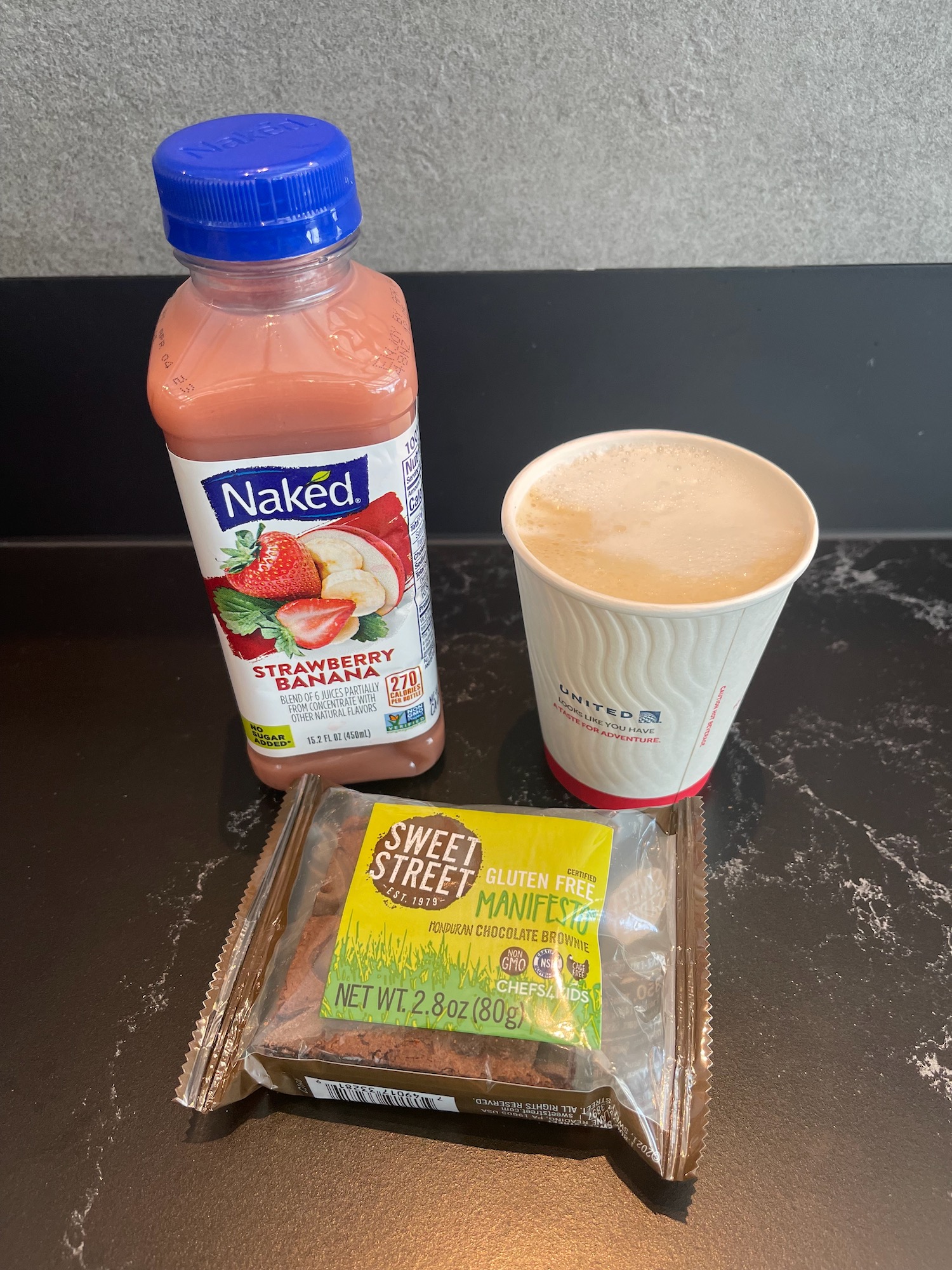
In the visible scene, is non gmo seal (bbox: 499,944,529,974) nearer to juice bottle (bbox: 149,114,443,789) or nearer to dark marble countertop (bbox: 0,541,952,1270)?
dark marble countertop (bbox: 0,541,952,1270)

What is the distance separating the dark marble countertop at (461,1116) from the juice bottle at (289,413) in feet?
0.50

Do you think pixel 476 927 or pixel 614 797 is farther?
pixel 614 797

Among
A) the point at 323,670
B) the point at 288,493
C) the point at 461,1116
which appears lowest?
the point at 461,1116

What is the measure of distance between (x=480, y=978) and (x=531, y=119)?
585 millimetres

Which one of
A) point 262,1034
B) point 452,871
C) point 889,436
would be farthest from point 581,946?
point 889,436

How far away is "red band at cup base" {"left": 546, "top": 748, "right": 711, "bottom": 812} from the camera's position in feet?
2.13

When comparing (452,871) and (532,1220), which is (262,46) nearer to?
(452,871)

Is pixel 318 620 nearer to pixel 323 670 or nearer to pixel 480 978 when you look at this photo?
pixel 323 670

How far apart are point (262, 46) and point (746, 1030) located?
72 cm

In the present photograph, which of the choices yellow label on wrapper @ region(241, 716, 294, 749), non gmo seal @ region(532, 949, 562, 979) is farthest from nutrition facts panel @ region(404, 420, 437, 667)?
non gmo seal @ region(532, 949, 562, 979)

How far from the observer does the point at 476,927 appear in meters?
0.53

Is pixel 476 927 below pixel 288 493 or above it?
Answer: below

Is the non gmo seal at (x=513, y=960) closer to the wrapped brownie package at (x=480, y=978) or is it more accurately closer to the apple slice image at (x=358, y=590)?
the wrapped brownie package at (x=480, y=978)

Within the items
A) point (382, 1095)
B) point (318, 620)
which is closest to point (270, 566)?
point (318, 620)
